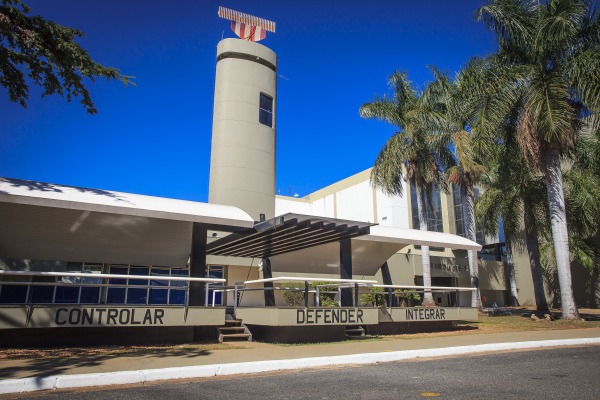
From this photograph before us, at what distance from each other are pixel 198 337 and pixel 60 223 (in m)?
4.99

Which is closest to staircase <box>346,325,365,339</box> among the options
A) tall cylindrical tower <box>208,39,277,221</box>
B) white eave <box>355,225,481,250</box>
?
white eave <box>355,225,481,250</box>

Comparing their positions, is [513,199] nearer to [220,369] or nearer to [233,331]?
[233,331]

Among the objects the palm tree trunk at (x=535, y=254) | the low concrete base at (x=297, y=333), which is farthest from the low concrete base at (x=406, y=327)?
the palm tree trunk at (x=535, y=254)

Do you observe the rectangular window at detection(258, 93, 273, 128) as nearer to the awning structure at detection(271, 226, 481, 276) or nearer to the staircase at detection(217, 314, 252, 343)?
the awning structure at detection(271, 226, 481, 276)

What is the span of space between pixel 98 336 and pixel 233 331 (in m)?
3.55

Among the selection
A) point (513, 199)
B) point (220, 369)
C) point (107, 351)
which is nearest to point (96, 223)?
point (107, 351)

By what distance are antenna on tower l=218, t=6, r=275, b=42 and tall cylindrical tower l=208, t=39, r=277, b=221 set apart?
521cm

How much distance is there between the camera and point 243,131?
30594mm

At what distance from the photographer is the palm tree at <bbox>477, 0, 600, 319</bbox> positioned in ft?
56.6

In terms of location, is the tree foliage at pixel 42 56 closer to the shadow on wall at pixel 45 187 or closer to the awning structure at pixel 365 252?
the shadow on wall at pixel 45 187

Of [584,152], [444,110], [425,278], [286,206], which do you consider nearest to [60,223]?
[425,278]

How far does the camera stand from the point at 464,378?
6.73 meters

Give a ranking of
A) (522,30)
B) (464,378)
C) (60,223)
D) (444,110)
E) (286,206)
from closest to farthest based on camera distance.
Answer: (464,378), (60,223), (522,30), (444,110), (286,206)

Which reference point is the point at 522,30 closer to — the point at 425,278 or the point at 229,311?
the point at 425,278
